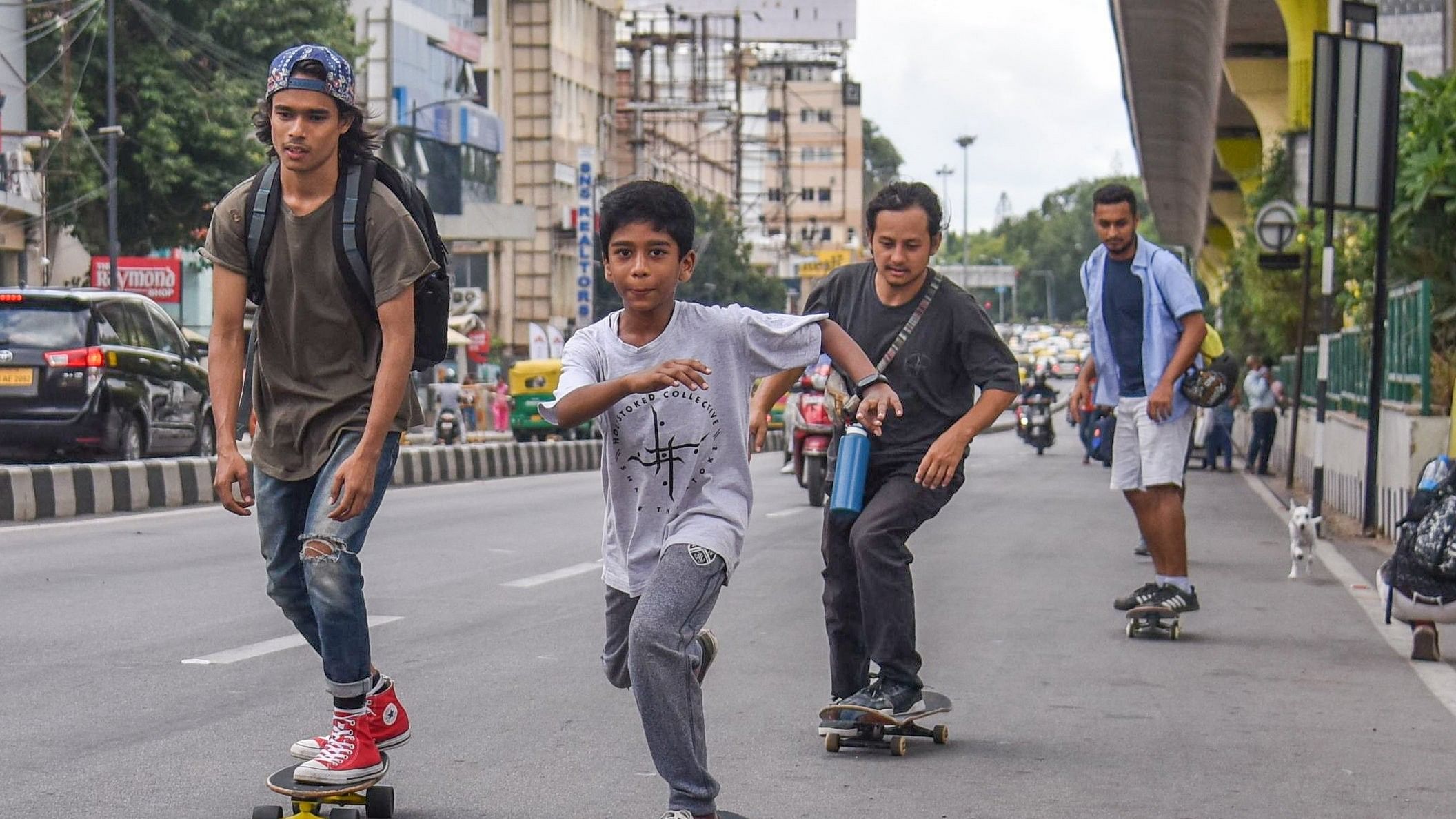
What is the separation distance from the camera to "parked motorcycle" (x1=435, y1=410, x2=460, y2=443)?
4325 cm

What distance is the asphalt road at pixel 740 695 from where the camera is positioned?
5.79 m

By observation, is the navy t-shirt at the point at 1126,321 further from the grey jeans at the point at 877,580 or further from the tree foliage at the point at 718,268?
the tree foliage at the point at 718,268

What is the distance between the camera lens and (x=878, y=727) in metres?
6.45

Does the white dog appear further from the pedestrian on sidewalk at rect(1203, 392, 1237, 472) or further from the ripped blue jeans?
the pedestrian on sidewalk at rect(1203, 392, 1237, 472)

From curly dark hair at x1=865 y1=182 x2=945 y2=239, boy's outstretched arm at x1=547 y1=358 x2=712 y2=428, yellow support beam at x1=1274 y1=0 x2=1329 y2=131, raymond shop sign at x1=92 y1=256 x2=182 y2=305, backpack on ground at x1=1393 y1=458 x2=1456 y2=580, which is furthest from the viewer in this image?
raymond shop sign at x1=92 y1=256 x2=182 y2=305

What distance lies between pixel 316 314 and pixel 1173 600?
536 cm

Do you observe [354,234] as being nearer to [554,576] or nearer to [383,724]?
[383,724]

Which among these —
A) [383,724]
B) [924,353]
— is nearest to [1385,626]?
[924,353]

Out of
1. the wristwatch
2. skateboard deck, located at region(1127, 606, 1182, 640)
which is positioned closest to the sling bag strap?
the wristwatch

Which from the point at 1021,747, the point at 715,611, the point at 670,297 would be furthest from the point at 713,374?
the point at 715,611

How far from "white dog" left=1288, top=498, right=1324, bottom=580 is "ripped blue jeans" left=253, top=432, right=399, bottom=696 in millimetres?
8136

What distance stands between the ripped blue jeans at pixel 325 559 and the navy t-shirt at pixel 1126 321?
4944mm

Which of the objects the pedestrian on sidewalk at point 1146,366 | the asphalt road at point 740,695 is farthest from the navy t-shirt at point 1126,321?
the asphalt road at point 740,695

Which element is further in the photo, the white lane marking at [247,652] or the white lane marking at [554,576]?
the white lane marking at [554,576]
